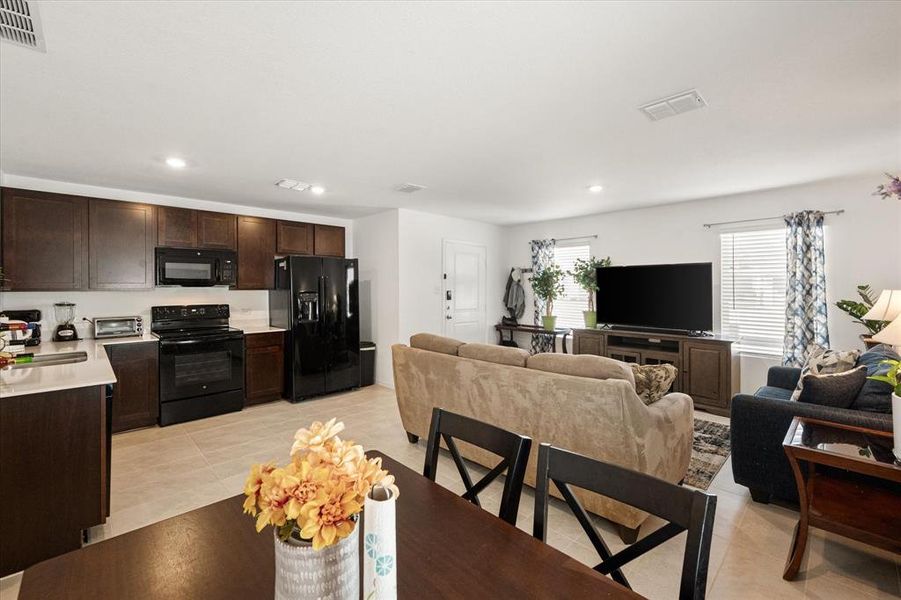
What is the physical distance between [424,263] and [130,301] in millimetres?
3451

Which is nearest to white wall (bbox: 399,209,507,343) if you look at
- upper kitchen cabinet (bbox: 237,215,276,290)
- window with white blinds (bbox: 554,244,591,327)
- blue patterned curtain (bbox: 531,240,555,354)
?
blue patterned curtain (bbox: 531,240,555,354)

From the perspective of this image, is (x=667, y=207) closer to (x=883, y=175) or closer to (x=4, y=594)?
(x=883, y=175)

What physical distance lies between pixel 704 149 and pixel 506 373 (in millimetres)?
2406

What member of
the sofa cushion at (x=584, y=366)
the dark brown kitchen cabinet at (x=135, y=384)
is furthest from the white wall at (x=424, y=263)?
the sofa cushion at (x=584, y=366)

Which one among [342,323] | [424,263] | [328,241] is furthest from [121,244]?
[424,263]

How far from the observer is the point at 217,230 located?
4828 millimetres

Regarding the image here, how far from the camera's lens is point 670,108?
2492 millimetres

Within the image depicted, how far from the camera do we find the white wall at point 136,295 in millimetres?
3969

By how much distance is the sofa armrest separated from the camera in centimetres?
382

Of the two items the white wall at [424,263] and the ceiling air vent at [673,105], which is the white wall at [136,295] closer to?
the white wall at [424,263]

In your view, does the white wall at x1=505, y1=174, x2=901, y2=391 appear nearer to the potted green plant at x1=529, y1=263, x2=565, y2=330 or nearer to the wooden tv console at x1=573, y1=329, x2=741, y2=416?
the wooden tv console at x1=573, y1=329, x2=741, y2=416

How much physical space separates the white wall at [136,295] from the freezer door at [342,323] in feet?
3.13

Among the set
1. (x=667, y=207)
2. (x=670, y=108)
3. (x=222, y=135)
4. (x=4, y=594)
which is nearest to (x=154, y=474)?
(x=4, y=594)

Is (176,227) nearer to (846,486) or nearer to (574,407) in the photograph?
(574,407)
